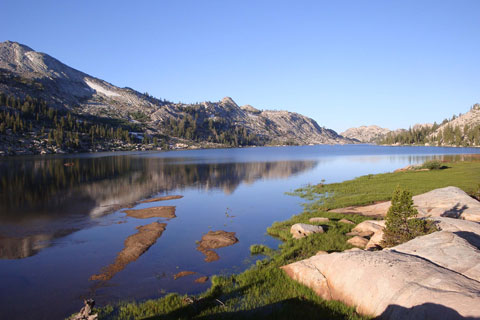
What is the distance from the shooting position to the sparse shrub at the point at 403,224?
15.0m

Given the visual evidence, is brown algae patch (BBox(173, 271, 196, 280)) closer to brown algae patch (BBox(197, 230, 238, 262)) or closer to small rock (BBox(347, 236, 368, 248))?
brown algae patch (BBox(197, 230, 238, 262))

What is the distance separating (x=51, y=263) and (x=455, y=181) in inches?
1892

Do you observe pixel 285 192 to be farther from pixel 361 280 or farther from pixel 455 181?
pixel 361 280

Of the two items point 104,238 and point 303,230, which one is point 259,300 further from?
point 104,238

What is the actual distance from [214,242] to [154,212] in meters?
13.4

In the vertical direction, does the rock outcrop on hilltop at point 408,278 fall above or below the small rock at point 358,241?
above

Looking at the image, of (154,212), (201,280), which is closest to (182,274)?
(201,280)

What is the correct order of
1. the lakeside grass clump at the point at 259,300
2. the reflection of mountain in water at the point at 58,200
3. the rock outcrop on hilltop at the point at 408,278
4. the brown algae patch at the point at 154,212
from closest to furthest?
the rock outcrop on hilltop at the point at 408,278, the lakeside grass clump at the point at 259,300, the reflection of mountain in water at the point at 58,200, the brown algae patch at the point at 154,212

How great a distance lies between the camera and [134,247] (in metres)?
21.3

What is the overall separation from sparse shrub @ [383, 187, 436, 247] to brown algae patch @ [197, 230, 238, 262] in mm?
10953

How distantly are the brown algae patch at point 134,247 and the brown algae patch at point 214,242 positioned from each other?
425 cm

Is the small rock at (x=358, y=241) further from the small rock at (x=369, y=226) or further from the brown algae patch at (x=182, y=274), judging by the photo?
the brown algae patch at (x=182, y=274)

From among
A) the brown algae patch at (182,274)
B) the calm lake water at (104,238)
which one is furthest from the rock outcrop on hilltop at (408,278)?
the calm lake water at (104,238)

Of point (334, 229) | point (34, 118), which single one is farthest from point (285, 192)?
point (34, 118)
